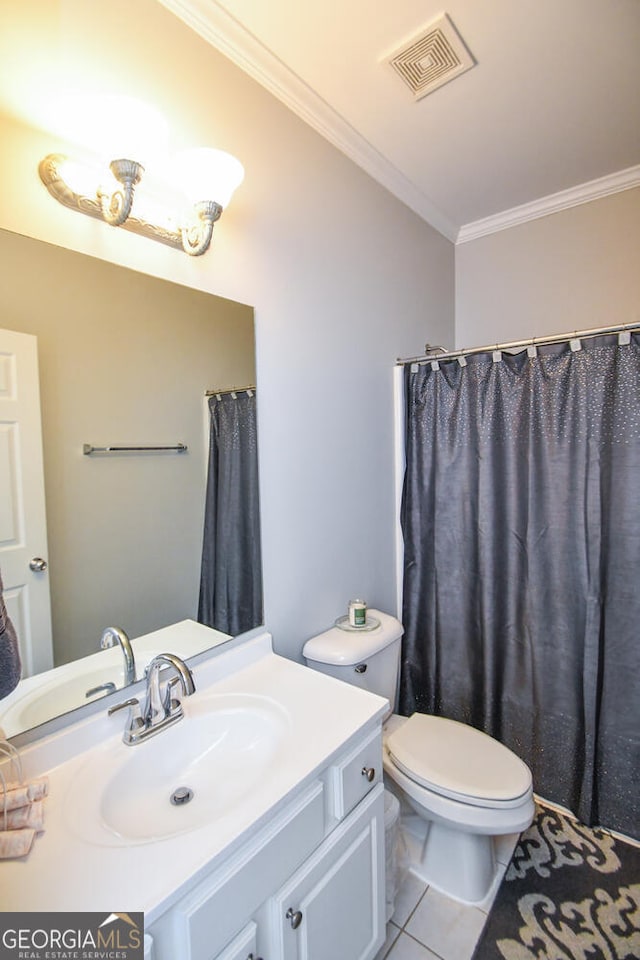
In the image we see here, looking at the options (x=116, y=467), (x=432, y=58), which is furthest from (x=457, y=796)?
(x=432, y=58)

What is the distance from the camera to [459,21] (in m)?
1.24

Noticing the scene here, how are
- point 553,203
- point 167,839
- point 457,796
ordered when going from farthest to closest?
1. point 553,203
2. point 457,796
3. point 167,839

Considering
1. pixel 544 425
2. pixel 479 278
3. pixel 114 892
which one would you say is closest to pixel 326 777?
pixel 114 892

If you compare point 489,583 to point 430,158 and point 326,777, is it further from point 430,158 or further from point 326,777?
point 430,158

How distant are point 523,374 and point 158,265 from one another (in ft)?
4.47

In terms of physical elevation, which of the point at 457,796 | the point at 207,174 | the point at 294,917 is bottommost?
the point at 457,796

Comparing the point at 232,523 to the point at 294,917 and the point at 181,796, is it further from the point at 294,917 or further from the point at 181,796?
the point at 294,917

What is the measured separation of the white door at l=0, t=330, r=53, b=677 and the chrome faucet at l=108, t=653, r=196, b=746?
8.2 inches

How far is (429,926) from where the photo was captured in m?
1.31

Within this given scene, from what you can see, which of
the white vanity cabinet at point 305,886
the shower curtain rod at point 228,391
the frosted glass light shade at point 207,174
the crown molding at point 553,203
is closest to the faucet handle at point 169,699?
the white vanity cabinet at point 305,886

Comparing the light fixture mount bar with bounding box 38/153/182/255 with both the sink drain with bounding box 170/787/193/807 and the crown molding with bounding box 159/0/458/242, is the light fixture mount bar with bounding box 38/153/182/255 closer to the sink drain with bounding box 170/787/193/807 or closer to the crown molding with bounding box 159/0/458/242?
the crown molding with bounding box 159/0/458/242

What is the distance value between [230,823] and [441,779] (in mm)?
824

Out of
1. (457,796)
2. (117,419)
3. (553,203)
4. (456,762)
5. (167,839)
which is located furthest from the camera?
(553,203)

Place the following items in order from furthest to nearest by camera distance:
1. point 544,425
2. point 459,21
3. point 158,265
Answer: point 544,425 < point 459,21 < point 158,265
